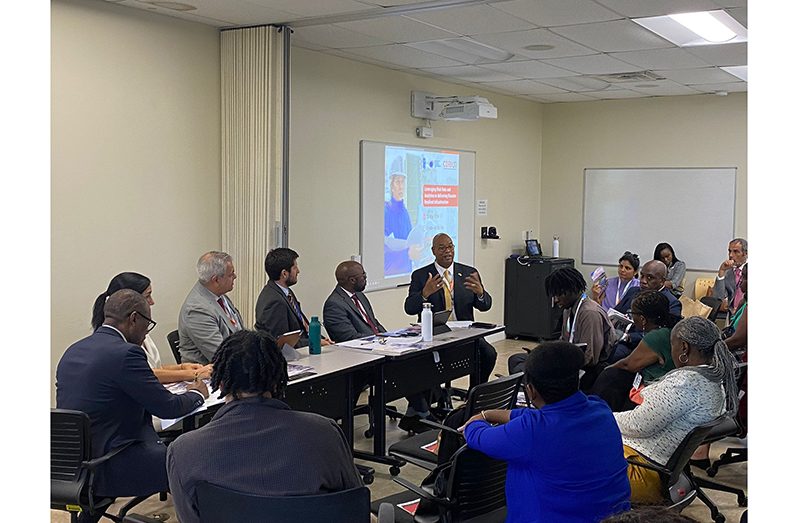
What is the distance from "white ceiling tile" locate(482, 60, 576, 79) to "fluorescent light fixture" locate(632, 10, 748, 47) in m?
1.36

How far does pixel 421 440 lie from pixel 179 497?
1666mm

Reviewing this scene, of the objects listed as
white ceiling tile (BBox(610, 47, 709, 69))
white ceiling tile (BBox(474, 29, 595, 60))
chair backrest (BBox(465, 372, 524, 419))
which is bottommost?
chair backrest (BBox(465, 372, 524, 419))

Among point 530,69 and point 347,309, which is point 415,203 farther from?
point 347,309

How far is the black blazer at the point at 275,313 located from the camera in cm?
498

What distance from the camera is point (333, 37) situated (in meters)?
6.02

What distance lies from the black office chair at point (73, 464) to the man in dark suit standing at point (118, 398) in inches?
2.7

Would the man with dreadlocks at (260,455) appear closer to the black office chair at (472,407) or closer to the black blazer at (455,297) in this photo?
the black office chair at (472,407)

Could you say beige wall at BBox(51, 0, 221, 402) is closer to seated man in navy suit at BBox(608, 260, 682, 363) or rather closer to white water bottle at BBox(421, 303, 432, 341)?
white water bottle at BBox(421, 303, 432, 341)

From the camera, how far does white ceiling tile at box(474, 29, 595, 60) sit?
5832 millimetres

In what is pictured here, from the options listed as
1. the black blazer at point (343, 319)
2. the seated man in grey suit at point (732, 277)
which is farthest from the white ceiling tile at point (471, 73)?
the black blazer at point (343, 319)

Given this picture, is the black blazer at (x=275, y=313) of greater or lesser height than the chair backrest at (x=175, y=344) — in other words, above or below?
above

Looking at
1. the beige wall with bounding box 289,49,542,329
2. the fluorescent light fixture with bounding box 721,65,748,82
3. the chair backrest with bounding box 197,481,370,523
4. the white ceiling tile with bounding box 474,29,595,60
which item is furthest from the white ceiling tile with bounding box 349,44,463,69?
the chair backrest with bounding box 197,481,370,523

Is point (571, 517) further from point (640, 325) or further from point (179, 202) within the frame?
point (179, 202)

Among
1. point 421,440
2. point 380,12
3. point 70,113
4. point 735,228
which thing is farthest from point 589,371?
point 735,228
